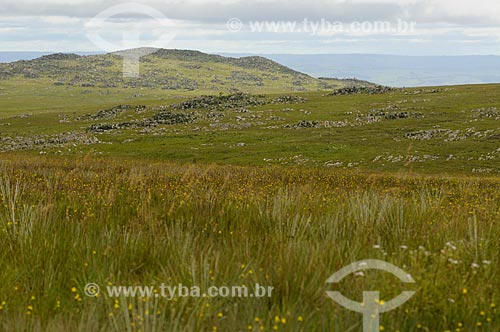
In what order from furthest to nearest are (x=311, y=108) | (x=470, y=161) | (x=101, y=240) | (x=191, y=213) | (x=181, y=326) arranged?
1. (x=311, y=108)
2. (x=470, y=161)
3. (x=191, y=213)
4. (x=101, y=240)
5. (x=181, y=326)

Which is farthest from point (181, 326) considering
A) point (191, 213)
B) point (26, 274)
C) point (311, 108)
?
point (311, 108)

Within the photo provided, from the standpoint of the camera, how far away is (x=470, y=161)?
147 ft

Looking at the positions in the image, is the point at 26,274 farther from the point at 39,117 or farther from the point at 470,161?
the point at 39,117

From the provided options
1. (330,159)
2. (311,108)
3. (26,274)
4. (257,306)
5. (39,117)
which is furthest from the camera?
(39,117)

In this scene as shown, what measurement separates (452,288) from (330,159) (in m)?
45.0

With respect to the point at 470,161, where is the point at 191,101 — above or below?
above

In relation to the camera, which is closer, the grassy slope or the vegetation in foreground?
the vegetation in foreground

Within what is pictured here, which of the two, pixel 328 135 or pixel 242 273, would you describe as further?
pixel 328 135

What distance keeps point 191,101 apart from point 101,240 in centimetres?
9907

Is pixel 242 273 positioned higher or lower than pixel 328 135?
higher

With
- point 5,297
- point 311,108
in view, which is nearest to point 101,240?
point 5,297

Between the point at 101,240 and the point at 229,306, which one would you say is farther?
Result: the point at 101,240

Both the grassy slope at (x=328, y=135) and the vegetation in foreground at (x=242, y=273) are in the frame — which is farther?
the grassy slope at (x=328, y=135)

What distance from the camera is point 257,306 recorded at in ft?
12.7
